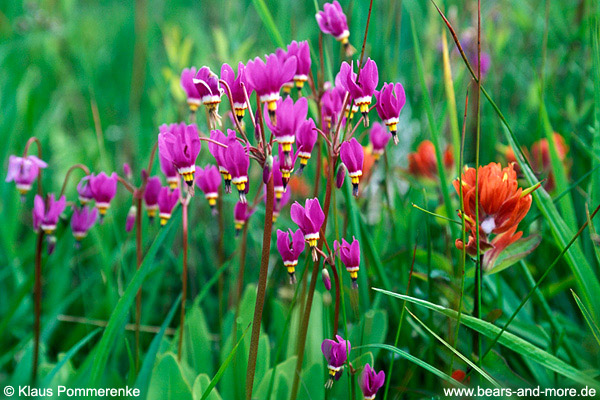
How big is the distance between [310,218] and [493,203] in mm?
328

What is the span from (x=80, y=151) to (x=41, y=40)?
46.5 inches

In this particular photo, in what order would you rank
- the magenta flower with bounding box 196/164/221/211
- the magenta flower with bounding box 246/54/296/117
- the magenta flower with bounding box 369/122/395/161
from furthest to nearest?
the magenta flower with bounding box 369/122/395/161, the magenta flower with bounding box 196/164/221/211, the magenta flower with bounding box 246/54/296/117

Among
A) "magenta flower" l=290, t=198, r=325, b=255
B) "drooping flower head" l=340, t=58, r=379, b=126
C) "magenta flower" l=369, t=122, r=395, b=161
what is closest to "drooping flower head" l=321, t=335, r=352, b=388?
"magenta flower" l=290, t=198, r=325, b=255

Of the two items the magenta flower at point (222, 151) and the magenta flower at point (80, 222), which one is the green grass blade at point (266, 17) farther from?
the magenta flower at point (80, 222)

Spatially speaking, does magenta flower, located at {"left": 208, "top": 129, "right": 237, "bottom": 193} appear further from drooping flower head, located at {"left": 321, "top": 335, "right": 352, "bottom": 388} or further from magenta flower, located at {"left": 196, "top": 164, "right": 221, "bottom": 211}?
drooping flower head, located at {"left": 321, "top": 335, "right": 352, "bottom": 388}

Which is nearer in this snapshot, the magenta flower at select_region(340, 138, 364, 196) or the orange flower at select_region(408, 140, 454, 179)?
the magenta flower at select_region(340, 138, 364, 196)

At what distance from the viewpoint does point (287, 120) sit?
805mm

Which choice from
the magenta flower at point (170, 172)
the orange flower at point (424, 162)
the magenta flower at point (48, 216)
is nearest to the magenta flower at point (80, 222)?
the magenta flower at point (48, 216)

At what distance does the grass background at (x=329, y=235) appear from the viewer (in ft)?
3.77

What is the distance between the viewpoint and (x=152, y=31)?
329cm

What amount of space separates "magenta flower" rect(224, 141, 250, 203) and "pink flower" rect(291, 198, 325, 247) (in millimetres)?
97

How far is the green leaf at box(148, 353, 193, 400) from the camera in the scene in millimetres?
990

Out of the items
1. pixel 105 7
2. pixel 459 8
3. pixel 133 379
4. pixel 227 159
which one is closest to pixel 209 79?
pixel 227 159

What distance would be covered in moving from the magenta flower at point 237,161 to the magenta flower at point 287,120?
0.21 feet
